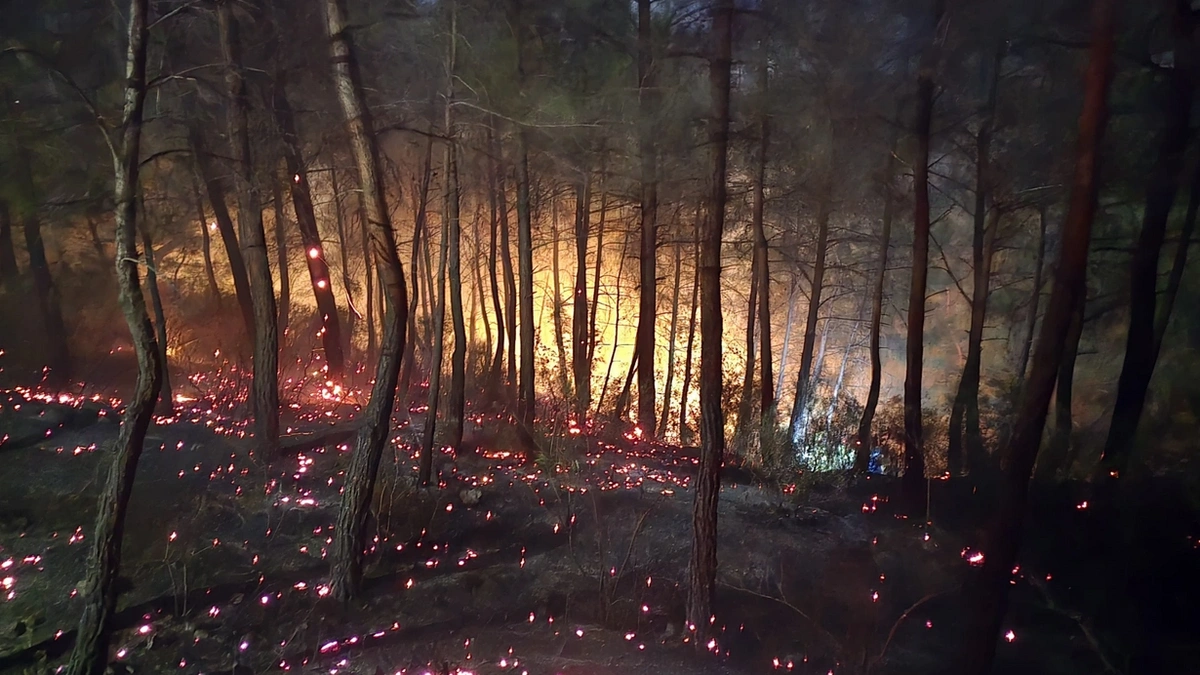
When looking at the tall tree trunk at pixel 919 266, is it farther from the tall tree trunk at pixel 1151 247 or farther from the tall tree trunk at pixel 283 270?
the tall tree trunk at pixel 283 270

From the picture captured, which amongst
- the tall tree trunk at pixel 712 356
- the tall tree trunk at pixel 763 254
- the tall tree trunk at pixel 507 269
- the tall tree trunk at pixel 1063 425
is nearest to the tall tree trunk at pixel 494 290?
the tall tree trunk at pixel 507 269

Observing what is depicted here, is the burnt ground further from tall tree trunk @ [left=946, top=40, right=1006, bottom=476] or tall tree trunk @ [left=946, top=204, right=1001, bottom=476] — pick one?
tall tree trunk @ [left=946, top=40, right=1006, bottom=476]

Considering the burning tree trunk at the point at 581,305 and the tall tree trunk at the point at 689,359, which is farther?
the tall tree trunk at the point at 689,359

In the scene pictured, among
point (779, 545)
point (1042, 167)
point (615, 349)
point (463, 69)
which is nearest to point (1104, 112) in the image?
point (1042, 167)

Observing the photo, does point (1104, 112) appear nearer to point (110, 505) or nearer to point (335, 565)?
point (335, 565)

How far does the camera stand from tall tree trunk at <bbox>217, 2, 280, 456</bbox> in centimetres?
820

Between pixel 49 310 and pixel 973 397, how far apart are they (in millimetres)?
16244

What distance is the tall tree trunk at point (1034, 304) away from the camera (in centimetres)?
1102

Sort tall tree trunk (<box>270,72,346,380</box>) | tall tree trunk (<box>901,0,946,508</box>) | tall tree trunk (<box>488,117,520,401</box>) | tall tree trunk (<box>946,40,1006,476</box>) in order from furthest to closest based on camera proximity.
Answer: tall tree trunk (<box>488,117,520,401</box>) < tall tree trunk (<box>946,40,1006,476</box>) < tall tree trunk (<box>270,72,346,380</box>) < tall tree trunk (<box>901,0,946,508</box>)

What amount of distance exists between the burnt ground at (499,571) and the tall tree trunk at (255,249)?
0.69 m

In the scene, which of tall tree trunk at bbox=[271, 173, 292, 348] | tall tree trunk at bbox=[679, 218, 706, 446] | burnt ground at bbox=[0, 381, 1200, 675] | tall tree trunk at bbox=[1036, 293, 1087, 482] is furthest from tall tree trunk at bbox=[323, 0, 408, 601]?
tall tree trunk at bbox=[679, 218, 706, 446]

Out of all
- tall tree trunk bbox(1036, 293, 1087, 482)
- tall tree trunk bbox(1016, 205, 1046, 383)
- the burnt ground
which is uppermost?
tall tree trunk bbox(1016, 205, 1046, 383)

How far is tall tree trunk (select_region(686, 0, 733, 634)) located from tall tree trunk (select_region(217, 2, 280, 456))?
5523 mm

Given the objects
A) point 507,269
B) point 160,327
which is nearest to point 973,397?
point 507,269
